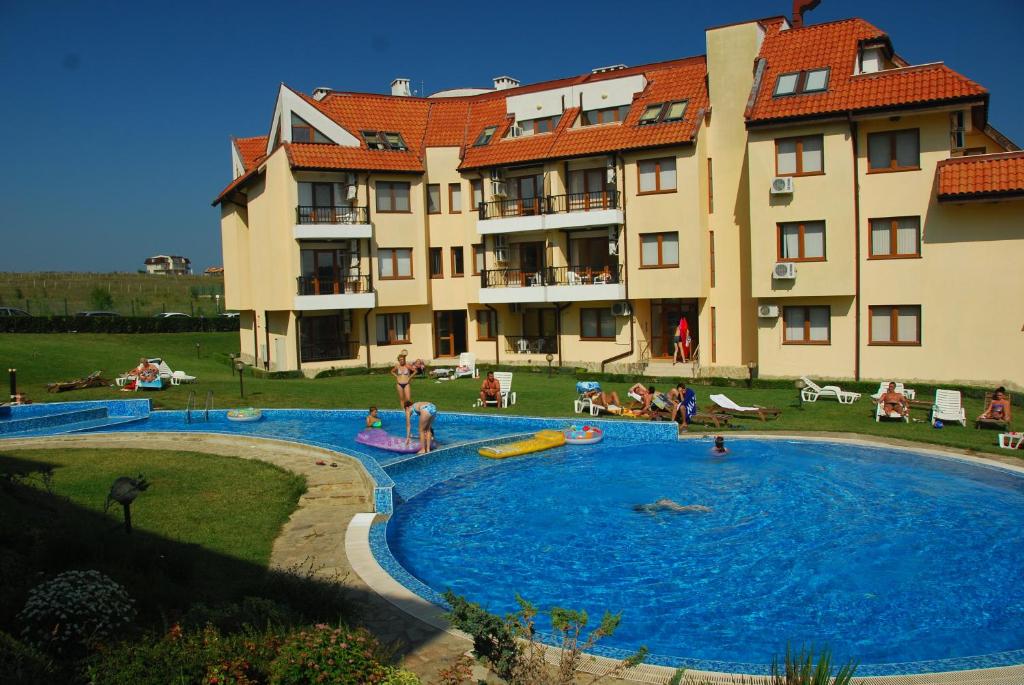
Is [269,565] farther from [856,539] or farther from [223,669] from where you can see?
[856,539]

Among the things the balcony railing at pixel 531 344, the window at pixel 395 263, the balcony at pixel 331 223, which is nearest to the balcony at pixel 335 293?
the window at pixel 395 263

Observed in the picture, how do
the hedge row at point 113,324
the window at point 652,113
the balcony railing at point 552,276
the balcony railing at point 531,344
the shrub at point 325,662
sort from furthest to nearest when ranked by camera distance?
the hedge row at point 113,324, the balcony railing at point 531,344, the balcony railing at point 552,276, the window at point 652,113, the shrub at point 325,662

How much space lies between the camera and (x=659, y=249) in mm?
35531

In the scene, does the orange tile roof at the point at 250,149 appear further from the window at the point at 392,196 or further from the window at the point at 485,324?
the window at the point at 485,324

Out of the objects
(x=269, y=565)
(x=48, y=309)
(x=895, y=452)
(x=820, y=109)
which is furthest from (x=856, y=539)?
(x=48, y=309)

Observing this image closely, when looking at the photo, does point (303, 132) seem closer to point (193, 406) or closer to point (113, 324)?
point (193, 406)

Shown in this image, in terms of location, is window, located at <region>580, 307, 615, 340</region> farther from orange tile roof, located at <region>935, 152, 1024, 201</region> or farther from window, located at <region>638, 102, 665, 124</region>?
orange tile roof, located at <region>935, 152, 1024, 201</region>

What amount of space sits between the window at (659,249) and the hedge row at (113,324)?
34.9 meters

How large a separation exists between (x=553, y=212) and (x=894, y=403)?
1824 cm

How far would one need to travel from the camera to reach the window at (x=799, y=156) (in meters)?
30.8

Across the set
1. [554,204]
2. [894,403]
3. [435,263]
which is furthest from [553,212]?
[894,403]

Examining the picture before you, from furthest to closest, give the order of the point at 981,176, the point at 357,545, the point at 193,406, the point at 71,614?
the point at 193,406
the point at 981,176
the point at 357,545
the point at 71,614

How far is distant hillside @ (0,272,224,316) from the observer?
71.8 m

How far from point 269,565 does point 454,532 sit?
5.11 metres
